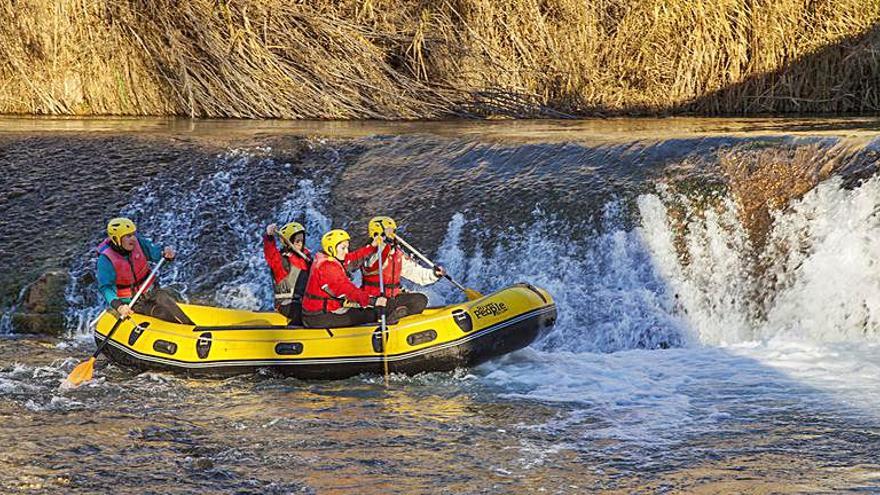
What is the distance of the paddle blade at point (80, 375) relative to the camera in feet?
26.9

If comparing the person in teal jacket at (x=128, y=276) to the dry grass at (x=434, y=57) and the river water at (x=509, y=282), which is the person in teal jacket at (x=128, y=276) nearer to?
the river water at (x=509, y=282)

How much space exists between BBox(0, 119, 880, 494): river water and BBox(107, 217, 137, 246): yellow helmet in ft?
2.98

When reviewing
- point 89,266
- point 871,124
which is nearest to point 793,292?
point 871,124

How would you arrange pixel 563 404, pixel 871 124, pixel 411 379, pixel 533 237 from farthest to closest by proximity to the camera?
pixel 871 124
pixel 533 237
pixel 411 379
pixel 563 404

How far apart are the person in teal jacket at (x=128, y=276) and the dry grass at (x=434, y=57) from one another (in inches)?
224

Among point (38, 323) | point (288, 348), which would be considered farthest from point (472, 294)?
point (38, 323)

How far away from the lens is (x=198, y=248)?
10.9 meters

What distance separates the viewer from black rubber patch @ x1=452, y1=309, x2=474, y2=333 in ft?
28.2

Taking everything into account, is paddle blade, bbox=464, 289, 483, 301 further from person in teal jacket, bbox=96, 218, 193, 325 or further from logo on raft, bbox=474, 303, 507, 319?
person in teal jacket, bbox=96, 218, 193, 325

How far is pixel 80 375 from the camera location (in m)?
8.28

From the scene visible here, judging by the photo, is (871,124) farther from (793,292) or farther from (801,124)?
(793,292)

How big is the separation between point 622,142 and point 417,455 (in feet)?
17.1

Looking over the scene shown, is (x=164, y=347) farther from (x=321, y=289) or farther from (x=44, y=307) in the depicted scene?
(x=44, y=307)

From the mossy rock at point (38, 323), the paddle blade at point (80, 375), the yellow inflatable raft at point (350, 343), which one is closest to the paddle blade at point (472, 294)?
the yellow inflatable raft at point (350, 343)
